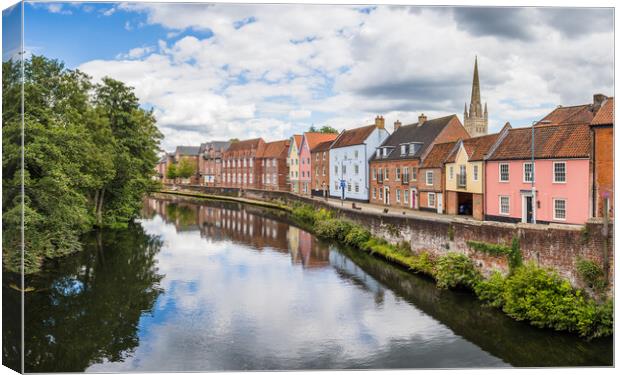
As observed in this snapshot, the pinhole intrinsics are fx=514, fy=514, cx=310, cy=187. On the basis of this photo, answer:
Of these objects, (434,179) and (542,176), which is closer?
(542,176)

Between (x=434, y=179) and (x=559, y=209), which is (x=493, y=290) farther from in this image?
(x=434, y=179)

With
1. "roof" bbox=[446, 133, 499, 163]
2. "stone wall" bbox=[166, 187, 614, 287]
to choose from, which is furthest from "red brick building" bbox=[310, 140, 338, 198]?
"stone wall" bbox=[166, 187, 614, 287]

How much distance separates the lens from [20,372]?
31.0 feet

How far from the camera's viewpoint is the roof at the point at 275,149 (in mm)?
58125

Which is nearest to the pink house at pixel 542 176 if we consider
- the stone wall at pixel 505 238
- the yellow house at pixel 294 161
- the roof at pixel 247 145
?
the stone wall at pixel 505 238

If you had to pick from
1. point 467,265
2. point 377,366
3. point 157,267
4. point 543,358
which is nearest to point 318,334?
point 377,366

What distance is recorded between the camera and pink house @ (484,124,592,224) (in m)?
17.4

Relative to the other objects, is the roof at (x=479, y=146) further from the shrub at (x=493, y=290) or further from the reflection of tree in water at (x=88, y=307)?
the reflection of tree in water at (x=88, y=307)

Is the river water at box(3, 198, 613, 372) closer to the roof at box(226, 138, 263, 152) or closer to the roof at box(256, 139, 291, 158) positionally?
the roof at box(256, 139, 291, 158)

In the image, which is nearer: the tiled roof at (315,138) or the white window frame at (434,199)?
the white window frame at (434,199)

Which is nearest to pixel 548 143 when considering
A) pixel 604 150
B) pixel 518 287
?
pixel 604 150

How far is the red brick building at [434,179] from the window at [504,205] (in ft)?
20.2

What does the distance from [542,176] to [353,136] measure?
24.0 metres

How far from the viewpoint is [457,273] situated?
1650 centimetres
